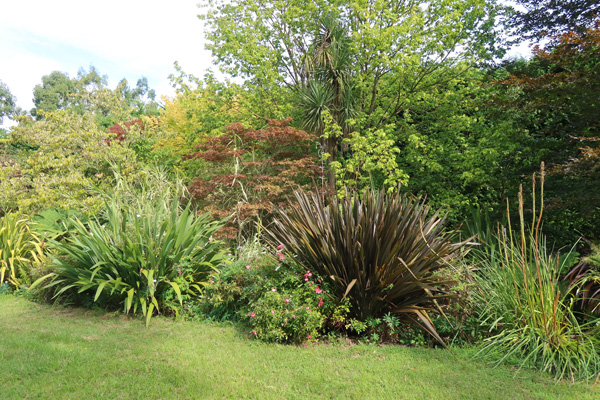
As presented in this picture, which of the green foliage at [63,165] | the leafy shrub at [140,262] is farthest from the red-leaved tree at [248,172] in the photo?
the leafy shrub at [140,262]

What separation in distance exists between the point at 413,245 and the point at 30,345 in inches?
175

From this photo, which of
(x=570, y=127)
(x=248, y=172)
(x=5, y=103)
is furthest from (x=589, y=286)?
(x=5, y=103)

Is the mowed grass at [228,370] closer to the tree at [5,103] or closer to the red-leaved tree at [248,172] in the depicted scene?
the red-leaved tree at [248,172]

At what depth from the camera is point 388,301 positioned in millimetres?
4766

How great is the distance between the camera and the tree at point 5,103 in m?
56.1

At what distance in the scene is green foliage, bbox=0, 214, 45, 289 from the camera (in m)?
7.33

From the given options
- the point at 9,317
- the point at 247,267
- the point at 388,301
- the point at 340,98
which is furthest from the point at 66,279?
the point at 340,98

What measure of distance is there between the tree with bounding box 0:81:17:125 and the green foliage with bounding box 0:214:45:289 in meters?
60.6

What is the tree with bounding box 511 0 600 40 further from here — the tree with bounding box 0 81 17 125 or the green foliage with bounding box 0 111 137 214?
the tree with bounding box 0 81 17 125

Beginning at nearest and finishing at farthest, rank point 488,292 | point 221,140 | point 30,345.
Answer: point 30,345 < point 488,292 < point 221,140

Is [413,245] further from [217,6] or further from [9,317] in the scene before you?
[217,6]

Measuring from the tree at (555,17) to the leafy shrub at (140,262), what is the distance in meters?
9.60

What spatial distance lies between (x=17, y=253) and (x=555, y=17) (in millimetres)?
14430

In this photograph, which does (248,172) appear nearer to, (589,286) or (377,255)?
(377,255)
